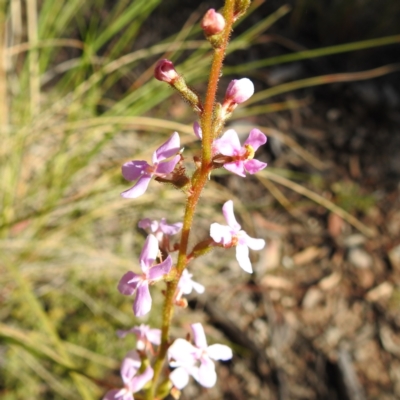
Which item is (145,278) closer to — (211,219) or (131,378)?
(131,378)

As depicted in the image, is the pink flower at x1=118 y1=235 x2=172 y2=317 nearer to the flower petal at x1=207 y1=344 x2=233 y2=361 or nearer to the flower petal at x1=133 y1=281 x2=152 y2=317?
the flower petal at x1=133 y1=281 x2=152 y2=317

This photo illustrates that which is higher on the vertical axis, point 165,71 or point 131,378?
point 165,71

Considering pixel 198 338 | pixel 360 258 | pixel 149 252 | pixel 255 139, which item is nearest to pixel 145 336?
pixel 198 338

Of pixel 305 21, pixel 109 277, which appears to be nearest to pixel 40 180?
pixel 109 277

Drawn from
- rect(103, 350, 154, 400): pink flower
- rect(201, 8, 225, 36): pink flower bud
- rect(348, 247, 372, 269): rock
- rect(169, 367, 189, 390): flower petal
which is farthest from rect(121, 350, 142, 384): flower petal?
rect(348, 247, 372, 269): rock

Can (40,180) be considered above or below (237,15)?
above

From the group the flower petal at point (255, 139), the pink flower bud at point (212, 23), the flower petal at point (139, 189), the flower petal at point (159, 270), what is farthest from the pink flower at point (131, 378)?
the pink flower bud at point (212, 23)

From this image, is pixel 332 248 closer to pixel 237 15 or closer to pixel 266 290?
pixel 266 290
